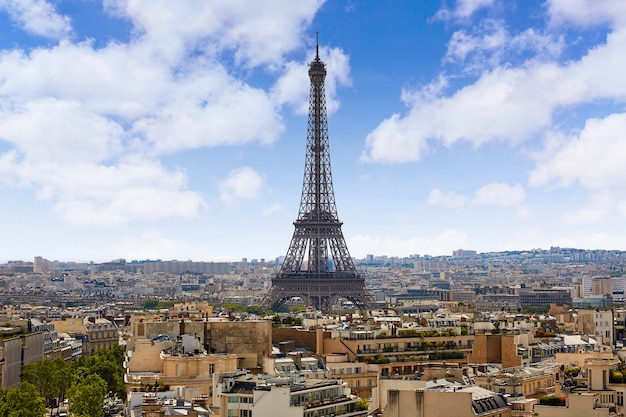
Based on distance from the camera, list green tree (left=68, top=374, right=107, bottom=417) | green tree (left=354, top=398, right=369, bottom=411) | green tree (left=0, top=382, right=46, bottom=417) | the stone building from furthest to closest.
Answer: the stone building
green tree (left=68, top=374, right=107, bottom=417)
green tree (left=0, top=382, right=46, bottom=417)
green tree (left=354, top=398, right=369, bottom=411)

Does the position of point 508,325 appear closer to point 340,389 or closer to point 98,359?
point 98,359

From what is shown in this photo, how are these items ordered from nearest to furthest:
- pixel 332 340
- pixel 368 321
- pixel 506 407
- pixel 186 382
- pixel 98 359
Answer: pixel 506 407, pixel 186 382, pixel 332 340, pixel 98 359, pixel 368 321

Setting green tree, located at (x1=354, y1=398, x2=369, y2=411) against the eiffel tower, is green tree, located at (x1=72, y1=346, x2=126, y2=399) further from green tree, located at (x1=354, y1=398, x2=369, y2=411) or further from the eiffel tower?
the eiffel tower

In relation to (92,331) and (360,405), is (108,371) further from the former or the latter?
(92,331)

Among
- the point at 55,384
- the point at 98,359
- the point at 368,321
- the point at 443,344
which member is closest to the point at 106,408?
the point at 55,384

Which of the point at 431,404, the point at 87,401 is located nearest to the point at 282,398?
the point at 431,404

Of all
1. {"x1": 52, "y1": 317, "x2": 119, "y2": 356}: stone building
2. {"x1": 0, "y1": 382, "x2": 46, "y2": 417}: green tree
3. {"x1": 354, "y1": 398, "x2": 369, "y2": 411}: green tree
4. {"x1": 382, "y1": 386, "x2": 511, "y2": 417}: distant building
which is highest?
{"x1": 52, "y1": 317, "x2": 119, "y2": 356}: stone building

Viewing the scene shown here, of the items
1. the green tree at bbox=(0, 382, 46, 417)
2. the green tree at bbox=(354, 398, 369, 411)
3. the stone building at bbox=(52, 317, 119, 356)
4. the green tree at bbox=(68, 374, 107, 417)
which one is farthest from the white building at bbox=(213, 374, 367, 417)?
the stone building at bbox=(52, 317, 119, 356)
